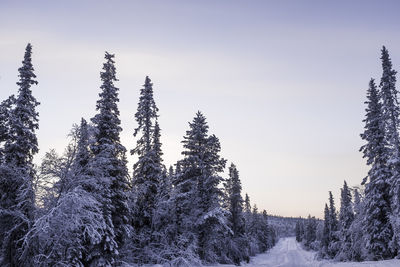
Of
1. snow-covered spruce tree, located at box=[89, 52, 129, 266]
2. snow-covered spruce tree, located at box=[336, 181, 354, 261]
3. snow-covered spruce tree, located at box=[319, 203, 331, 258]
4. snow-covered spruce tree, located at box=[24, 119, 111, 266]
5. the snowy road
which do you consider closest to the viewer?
snow-covered spruce tree, located at box=[24, 119, 111, 266]

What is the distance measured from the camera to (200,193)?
29.8 meters

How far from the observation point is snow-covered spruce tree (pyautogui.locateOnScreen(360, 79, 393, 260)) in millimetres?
30625

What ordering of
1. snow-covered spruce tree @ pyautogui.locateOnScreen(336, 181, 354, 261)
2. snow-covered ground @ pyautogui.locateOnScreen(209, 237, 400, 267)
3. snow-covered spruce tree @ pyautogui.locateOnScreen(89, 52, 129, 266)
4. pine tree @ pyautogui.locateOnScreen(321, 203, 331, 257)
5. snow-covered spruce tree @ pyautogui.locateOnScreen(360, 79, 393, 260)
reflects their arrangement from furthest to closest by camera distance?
1. pine tree @ pyautogui.locateOnScreen(321, 203, 331, 257)
2. snow-covered spruce tree @ pyautogui.locateOnScreen(336, 181, 354, 261)
3. snow-covered spruce tree @ pyautogui.locateOnScreen(360, 79, 393, 260)
4. snow-covered ground @ pyautogui.locateOnScreen(209, 237, 400, 267)
5. snow-covered spruce tree @ pyautogui.locateOnScreen(89, 52, 129, 266)

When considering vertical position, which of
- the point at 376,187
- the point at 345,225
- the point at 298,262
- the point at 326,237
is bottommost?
the point at 298,262

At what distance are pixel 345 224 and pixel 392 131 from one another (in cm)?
2848

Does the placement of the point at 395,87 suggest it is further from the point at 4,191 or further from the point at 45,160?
the point at 4,191

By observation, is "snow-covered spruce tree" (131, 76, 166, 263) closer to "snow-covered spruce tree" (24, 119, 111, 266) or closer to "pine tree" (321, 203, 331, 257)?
"snow-covered spruce tree" (24, 119, 111, 266)

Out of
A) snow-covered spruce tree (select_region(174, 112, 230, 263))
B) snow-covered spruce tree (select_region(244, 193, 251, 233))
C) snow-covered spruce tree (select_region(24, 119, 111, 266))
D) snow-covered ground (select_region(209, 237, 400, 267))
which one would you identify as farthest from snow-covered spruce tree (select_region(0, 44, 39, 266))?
snow-covered spruce tree (select_region(244, 193, 251, 233))

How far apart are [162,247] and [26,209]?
39.7ft

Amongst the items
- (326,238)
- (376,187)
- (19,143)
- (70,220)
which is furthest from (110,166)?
(326,238)

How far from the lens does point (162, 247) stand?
27812 mm

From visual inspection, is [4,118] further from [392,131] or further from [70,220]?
[392,131]

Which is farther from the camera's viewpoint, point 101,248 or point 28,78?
point 28,78

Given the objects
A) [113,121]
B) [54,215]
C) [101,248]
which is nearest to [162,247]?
[101,248]
